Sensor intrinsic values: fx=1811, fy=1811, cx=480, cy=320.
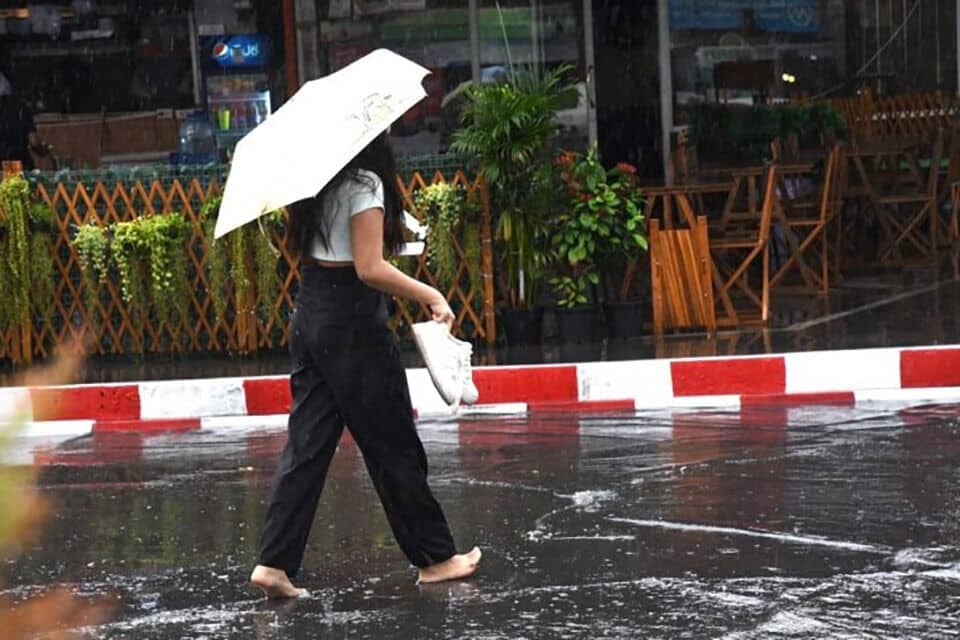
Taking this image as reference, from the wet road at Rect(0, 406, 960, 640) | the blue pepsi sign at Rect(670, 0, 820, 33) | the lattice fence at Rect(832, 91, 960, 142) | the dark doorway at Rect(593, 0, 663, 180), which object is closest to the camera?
the wet road at Rect(0, 406, 960, 640)

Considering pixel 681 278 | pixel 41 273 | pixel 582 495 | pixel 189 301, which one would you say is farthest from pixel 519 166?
pixel 582 495

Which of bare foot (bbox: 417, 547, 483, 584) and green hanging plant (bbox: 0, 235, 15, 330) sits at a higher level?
green hanging plant (bbox: 0, 235, 15, 330)

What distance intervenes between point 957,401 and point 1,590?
498 cm

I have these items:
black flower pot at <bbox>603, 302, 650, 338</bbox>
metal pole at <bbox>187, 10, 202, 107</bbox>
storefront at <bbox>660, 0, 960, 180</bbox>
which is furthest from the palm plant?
storefront at <bbox>660, 0, 960, 180</bbox>

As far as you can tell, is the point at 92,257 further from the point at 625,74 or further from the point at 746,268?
the point at 625,74

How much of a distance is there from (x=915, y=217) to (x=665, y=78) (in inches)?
122

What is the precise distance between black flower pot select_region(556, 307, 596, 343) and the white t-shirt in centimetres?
554

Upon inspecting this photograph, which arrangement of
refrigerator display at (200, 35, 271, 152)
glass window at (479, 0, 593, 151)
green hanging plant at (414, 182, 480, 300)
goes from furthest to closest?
1. glass window at (479, 0, 593, 151)
2. refrigerator display at (200, 35, 271, 152)
3. green hanging plant at (414, 182, 480, 300)

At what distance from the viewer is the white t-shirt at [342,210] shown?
211 inches

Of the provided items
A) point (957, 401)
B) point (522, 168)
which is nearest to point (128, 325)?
point (522, 168)

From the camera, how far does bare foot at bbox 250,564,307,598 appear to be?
547cm

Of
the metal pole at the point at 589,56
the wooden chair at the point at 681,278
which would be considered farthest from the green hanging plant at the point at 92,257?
the metal pole at the point at 589,56

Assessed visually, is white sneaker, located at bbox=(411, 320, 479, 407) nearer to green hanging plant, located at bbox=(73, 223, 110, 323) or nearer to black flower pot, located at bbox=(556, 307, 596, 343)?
black flower pot, located at bbox=(556, 307, 596, 343)

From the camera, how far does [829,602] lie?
5180 millimetres
